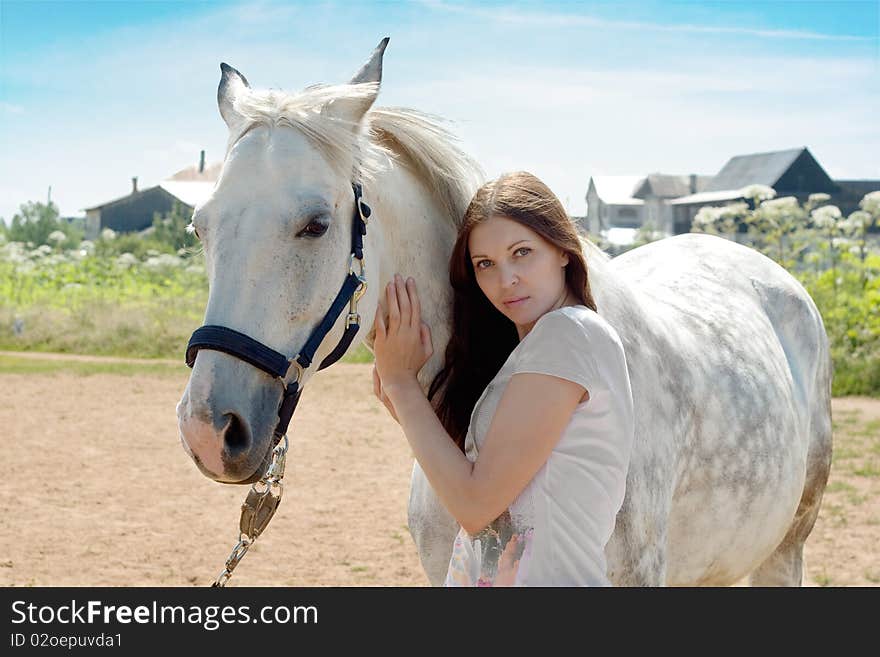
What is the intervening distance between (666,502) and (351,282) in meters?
1.13

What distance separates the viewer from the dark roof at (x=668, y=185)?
44.5 metres

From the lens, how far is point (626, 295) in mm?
2682

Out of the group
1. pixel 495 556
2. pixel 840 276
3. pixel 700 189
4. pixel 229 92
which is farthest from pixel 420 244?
pixel 700 189

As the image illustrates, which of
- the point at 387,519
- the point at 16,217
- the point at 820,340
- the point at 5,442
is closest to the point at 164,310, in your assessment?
the point at 5,442

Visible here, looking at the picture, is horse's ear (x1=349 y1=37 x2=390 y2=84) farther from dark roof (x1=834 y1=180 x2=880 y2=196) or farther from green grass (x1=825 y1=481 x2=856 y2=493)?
dark roof (x1=834 y1=180 x2=880 y2=196)

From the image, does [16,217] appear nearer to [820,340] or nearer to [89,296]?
[89,296]

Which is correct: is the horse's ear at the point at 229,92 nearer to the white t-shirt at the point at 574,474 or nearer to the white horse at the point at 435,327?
the white horse at the point at 435,327

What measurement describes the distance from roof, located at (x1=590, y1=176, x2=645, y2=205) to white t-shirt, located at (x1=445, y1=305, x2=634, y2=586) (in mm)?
45440

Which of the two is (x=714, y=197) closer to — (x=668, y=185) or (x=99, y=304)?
(x=668, y=185)

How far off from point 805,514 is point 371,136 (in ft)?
8.58

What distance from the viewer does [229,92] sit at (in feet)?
7.52

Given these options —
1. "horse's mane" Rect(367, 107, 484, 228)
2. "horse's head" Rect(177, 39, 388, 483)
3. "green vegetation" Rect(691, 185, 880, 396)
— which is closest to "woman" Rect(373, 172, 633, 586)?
"horse's head" Rect(177, 39, 388, 483)

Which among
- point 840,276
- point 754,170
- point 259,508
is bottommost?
point 840,276

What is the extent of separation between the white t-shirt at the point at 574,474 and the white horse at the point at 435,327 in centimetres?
53
